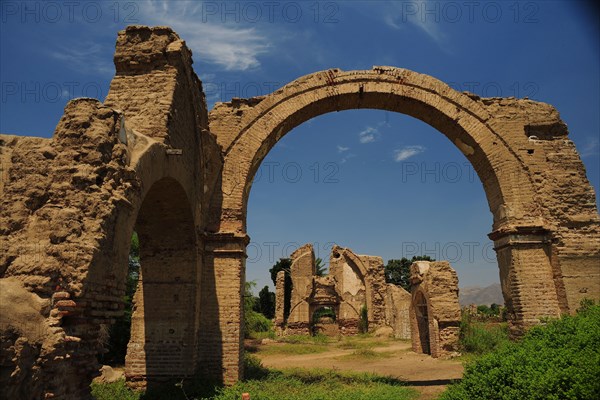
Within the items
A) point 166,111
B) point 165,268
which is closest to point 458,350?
point 165,268

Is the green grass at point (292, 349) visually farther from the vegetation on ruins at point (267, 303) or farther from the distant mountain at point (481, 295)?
the distant mountain at point (481, 295)

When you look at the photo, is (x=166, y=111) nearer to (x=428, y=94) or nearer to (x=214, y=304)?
(x=214, y=304)

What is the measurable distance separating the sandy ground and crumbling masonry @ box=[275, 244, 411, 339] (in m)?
6.57

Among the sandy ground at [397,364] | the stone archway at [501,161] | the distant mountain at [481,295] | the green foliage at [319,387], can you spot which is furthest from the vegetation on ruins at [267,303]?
the distant mountain at [481,295]

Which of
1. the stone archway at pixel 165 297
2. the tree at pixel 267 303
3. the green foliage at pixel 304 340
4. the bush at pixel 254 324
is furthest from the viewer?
the tree at pixel 267 303

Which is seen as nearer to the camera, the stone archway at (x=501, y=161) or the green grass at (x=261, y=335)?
the stone archway at (x=501, y=161)

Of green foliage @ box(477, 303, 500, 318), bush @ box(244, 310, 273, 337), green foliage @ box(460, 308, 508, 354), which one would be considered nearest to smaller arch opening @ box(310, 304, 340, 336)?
bush @ box(244, 310, 273, 337)

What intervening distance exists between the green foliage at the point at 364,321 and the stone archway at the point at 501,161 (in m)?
17.3

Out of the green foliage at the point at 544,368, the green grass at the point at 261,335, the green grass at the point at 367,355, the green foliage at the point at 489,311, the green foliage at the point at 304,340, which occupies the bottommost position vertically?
the green grass at the point at 367,355

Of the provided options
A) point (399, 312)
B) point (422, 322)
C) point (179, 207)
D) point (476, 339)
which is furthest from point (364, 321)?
point (179, 207)

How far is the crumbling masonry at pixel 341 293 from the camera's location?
82.6 ft

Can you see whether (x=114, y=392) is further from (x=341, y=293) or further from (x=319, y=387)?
(x=341, y=293)

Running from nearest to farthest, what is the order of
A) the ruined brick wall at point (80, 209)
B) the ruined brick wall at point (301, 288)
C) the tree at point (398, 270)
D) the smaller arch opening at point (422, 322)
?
the ruined brick wall at point (80, 209) → the smaller arch opening at point (422, 322) → the ruined brick wall at point (301, 288) → the tree at point (398, 270)

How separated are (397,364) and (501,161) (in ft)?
Result: 24.3
